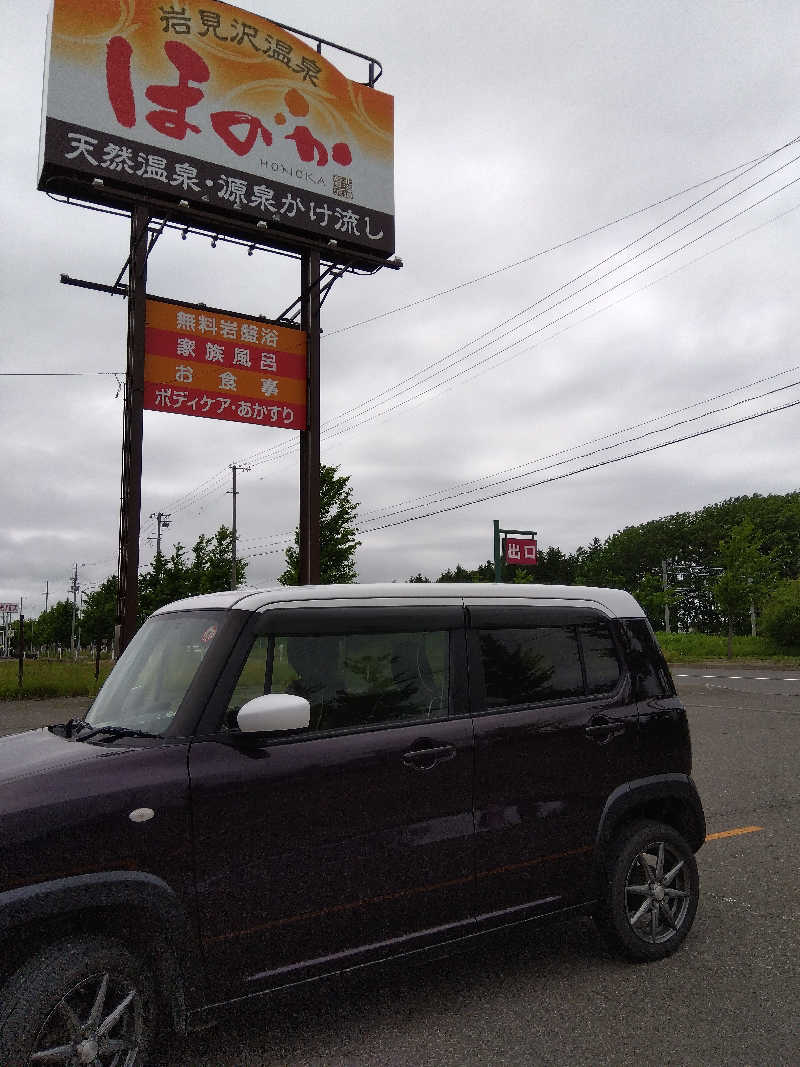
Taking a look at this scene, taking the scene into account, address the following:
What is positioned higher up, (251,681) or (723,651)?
(251,681)

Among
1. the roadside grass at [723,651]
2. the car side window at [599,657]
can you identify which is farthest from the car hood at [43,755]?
the roadside grass at [723,651]

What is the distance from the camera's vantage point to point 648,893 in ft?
13.1

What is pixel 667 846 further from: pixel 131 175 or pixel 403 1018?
pixel 131 175

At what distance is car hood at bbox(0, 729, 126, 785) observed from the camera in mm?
2686

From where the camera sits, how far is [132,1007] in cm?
265

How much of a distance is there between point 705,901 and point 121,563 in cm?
1419

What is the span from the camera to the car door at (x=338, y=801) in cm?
284

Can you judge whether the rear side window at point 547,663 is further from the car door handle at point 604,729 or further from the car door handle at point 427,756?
the car door handle at point 427,756

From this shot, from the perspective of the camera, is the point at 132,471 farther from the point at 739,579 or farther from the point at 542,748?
the point at 739,579

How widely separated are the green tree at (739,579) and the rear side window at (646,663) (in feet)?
109

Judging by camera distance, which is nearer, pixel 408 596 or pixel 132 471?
pixel 408 596

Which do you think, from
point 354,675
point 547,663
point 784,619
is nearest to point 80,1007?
point 354,675

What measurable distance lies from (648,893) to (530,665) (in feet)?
4.50

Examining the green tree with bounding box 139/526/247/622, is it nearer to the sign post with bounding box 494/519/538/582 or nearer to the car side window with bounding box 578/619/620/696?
the sign post with bounding box 494/519/538/582
